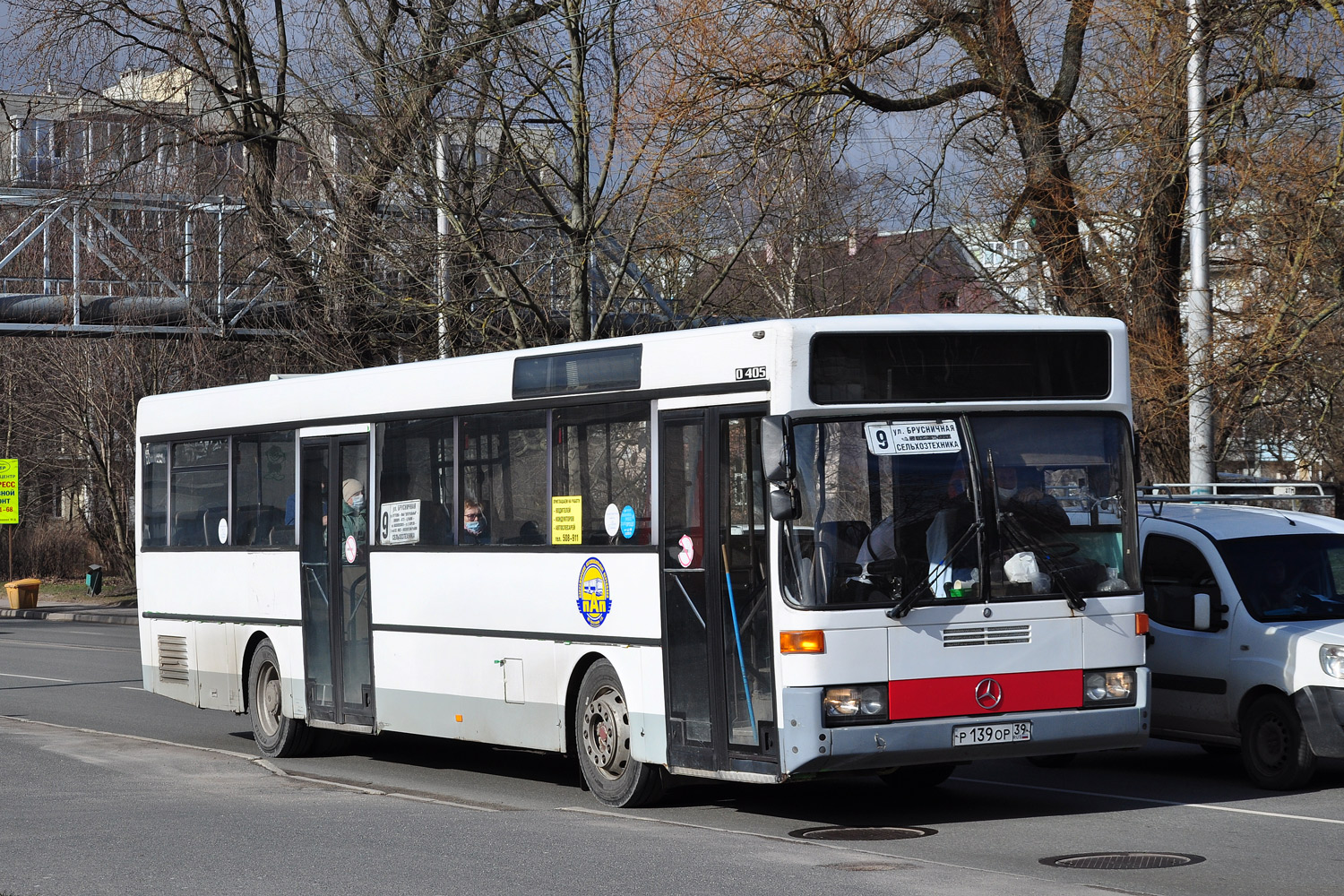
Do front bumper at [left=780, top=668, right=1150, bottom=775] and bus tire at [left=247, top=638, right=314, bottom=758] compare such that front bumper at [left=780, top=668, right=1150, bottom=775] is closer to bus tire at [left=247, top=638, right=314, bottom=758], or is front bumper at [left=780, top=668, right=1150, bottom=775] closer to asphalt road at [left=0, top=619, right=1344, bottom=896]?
asphalt road at [left=0, top=619, right=1344, bottom=896]

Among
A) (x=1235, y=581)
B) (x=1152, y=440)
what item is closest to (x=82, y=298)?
(x=1152, y=440)

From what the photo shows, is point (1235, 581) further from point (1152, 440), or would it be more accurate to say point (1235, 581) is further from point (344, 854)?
point (1152, 440)

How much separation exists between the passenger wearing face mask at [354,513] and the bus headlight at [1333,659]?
6.71m

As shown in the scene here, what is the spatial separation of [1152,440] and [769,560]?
36.9ft

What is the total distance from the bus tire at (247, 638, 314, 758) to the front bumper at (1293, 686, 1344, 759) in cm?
→ 761

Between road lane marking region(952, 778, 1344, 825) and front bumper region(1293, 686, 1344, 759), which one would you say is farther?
front bumper region(1293, 686, 1344, 759)

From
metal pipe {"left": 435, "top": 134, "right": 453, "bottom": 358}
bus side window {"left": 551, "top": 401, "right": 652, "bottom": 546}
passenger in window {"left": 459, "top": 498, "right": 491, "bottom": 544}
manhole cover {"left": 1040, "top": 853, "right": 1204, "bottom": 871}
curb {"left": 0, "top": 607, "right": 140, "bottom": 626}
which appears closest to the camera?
manhole cover {"left": 1040, "top": 853, "right": 1204, "bottom": 871}

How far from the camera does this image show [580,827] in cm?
954

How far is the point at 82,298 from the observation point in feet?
107

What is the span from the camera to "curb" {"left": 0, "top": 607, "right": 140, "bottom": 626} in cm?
3606

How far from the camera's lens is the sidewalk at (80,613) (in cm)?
3644

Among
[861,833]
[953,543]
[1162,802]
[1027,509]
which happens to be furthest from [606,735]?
[1162,802]

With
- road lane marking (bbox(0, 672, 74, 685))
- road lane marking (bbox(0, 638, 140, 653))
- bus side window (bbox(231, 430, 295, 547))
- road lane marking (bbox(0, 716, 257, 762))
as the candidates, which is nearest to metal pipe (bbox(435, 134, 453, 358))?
road lane marking (bbox(0, 672, 74, 685))

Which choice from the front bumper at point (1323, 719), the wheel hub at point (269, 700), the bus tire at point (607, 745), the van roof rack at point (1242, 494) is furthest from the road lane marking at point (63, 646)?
the front bumper at point (1323, 719)
